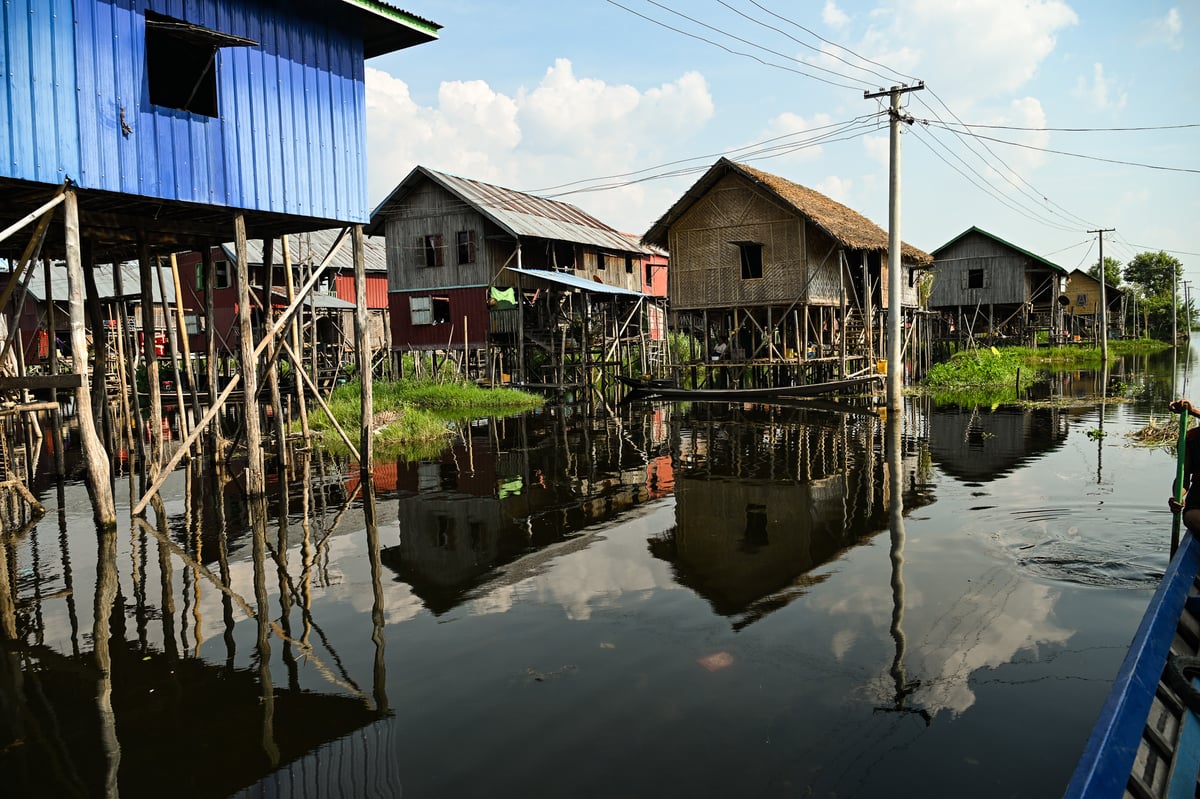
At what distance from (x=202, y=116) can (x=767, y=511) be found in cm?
813

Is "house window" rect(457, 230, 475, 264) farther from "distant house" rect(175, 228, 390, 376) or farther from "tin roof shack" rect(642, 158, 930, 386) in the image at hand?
"tin roof shack" rect(642, 158, 930, 386)

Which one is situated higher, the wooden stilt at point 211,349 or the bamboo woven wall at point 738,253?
the bamboo woven wall at point 738,253

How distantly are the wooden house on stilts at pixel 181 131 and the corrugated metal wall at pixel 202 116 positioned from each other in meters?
0.02

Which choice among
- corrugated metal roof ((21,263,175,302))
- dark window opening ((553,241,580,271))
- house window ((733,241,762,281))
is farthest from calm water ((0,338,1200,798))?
dark window opening ((553,241,580,271))

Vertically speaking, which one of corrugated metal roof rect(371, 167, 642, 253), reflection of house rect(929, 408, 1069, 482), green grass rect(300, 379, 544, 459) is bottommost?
reflection of house rect(929, 408, 1069, 482)

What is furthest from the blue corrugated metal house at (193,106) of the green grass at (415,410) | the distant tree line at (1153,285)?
the distant tree line at (1153,285)

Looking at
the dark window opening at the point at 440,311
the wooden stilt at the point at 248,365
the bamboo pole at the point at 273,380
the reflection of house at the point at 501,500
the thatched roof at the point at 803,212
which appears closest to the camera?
the reflection of house at the point at 501,500

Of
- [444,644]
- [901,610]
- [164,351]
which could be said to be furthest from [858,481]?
[164,351]

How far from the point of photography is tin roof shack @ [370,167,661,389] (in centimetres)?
2800

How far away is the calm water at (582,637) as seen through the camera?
13.6ft

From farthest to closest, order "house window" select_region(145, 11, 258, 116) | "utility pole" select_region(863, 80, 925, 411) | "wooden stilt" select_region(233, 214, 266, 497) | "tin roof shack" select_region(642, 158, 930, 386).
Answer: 1. "tin roof shack" select_region(642, 158, 930, 386)
2. "utility pole" select_region(863, 80, 925, 411)
3. "wooden stilt" select_region(233, 214, 266, 497)
4. "house window" select_region(145, 11, 258, 116)

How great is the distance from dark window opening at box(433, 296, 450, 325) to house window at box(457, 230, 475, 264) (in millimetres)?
1760

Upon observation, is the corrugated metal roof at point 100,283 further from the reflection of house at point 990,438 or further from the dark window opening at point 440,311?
the reflection of house at point 990,438

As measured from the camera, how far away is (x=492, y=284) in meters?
28.6
